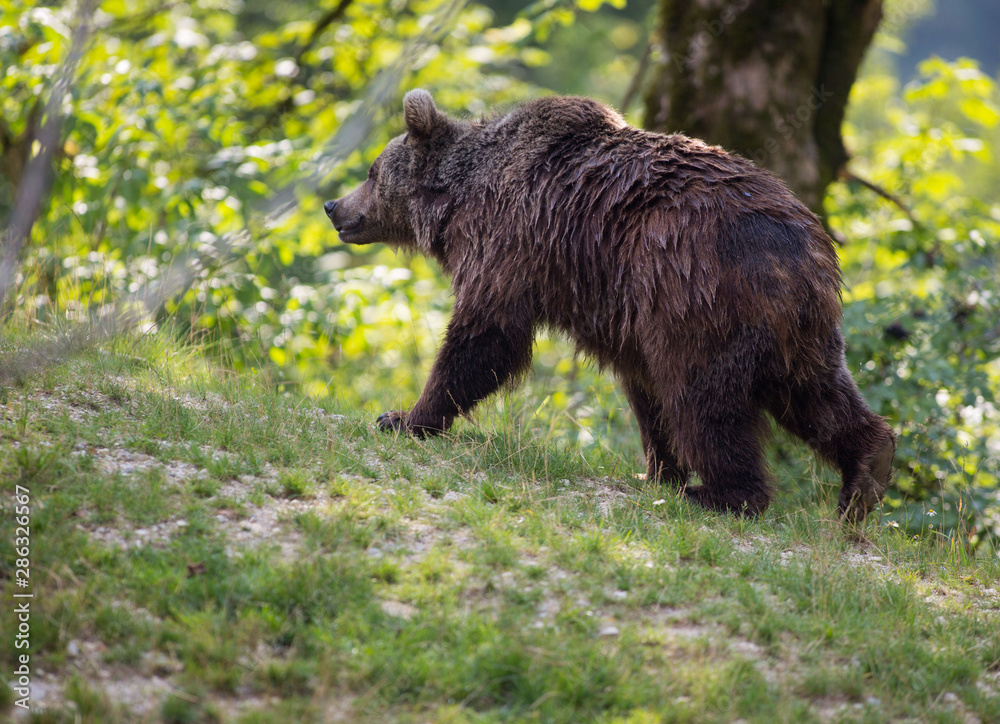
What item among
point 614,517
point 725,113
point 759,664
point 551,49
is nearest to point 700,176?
point 614,517

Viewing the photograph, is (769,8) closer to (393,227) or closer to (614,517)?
(393,227)

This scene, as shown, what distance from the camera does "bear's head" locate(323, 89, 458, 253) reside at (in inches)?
212

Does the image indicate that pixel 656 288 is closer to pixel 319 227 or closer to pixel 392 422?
pixel 392 422

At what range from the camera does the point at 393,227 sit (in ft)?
19.2

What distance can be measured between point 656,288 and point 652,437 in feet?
4.14

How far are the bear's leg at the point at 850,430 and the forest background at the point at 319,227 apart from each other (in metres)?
0.42

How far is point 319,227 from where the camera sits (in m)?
9.18

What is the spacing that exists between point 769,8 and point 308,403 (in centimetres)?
534

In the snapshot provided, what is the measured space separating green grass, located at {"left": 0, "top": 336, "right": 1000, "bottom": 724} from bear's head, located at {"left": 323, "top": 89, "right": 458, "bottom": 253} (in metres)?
1.78

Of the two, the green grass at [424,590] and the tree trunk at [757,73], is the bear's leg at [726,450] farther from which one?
the tree trunk at [757,73]

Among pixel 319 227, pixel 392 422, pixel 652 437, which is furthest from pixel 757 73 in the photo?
pixel 319 227

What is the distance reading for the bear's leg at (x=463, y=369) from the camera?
15.8ft

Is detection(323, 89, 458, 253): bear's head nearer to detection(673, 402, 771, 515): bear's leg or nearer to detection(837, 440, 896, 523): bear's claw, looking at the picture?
detection(673, 402, 771, 515): bear's leg

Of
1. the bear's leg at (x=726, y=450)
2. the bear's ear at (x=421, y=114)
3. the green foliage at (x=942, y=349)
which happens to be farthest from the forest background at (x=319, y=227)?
the bear's leg at (x=726, y=450)
